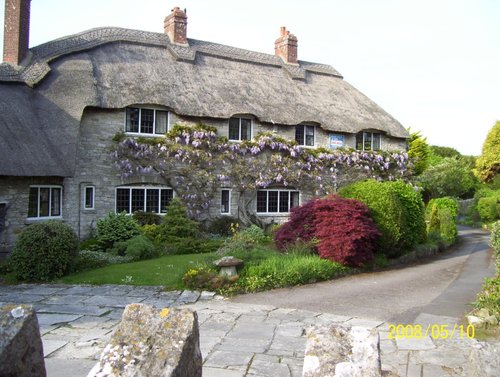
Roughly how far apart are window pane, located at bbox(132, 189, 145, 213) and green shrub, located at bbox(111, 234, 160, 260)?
3382 mm

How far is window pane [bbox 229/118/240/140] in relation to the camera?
21216 mm

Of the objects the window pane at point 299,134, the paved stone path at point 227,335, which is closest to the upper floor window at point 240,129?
the window pane at point 299,134

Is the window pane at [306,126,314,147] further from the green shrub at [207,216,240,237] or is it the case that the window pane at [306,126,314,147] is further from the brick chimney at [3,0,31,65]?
the brick chimney at [3,0,31,65]

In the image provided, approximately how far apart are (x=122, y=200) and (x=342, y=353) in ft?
55.1

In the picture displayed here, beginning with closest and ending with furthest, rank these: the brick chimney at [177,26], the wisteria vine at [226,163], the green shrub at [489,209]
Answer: the wisteria vine at [226,163], the brick chimney at [177,26], the green shrub at [489,209]

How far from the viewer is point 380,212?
14641 mm

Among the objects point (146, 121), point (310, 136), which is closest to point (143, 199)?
point (146, 121)

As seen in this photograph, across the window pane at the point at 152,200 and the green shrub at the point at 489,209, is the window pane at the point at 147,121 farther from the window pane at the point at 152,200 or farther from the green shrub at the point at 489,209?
the green shrub at the point at 489,209

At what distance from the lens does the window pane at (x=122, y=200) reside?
1861cm

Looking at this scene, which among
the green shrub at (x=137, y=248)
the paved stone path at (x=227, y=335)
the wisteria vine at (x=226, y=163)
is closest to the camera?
the paved stone path at (x=227, y=335)

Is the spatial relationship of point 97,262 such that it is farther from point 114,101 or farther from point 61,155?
point 114,101

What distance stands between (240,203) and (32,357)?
17.9 metres

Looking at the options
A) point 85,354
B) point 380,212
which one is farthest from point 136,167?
point 85,354

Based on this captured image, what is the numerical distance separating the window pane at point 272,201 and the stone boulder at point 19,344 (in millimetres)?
18908
